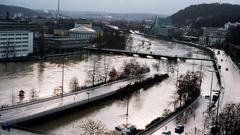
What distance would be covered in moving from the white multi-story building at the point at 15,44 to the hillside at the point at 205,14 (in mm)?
21516

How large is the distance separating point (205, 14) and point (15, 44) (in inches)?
1169

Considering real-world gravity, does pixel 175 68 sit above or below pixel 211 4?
below

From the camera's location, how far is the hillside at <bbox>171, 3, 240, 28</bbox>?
109ft

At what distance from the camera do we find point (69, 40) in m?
15.2

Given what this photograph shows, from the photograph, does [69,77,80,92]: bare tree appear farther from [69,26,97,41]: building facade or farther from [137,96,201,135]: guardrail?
[69,26,97,41]: building facade

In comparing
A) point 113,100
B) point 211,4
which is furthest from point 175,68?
point 211,4

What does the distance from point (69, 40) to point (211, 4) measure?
30.0 metres

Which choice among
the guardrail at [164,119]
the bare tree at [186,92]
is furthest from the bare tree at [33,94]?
the bare tree at [186,92]

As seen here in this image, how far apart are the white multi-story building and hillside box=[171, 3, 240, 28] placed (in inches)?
847

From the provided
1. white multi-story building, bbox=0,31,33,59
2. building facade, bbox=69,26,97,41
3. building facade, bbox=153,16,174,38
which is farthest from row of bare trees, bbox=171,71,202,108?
building facade, bbox=153,16,174,38

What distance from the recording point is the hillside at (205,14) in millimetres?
33219

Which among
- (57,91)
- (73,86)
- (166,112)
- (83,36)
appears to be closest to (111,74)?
(73,86)

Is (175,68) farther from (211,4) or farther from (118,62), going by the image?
(211,4)

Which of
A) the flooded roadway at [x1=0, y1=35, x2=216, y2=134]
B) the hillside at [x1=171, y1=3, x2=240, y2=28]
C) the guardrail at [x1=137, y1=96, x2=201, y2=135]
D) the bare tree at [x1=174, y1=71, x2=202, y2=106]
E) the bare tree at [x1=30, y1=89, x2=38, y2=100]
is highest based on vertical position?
the hillside at [x1=171, y1=3, x2=240, y2=28]
